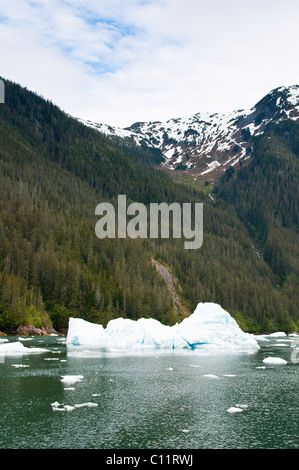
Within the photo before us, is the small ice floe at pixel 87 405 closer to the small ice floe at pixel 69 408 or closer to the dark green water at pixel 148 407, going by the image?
the dark green water at pixel 148 407

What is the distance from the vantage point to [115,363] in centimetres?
6062

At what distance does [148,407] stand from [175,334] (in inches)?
2114

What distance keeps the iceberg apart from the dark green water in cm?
2747

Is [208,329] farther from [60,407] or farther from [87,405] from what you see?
[60,407]

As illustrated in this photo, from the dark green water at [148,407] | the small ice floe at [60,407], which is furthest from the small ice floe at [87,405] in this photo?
the small ice floe at [60,407]

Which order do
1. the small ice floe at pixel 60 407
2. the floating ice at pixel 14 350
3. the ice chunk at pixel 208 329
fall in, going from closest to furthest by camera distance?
the small ice floe at pixel 60 407
the floating ice at pixel 14 350
the ice chunk at pixel 208 329

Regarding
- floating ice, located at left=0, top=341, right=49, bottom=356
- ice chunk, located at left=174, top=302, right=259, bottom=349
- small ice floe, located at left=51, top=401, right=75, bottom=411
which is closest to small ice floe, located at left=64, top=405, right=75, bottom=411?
small ice floe, located at left=51, top=401, right=75, bottom=411

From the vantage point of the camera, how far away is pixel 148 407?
3438 centimetres

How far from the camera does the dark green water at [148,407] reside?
2614cm

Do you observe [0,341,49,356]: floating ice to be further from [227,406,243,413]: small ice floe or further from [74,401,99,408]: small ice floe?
[227,406,243,413]: small ice floe

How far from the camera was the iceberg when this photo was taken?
8600 centimetres

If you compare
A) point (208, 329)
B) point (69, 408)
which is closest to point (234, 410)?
point (69, 408)

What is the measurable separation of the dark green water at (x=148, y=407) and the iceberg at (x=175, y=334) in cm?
2747
